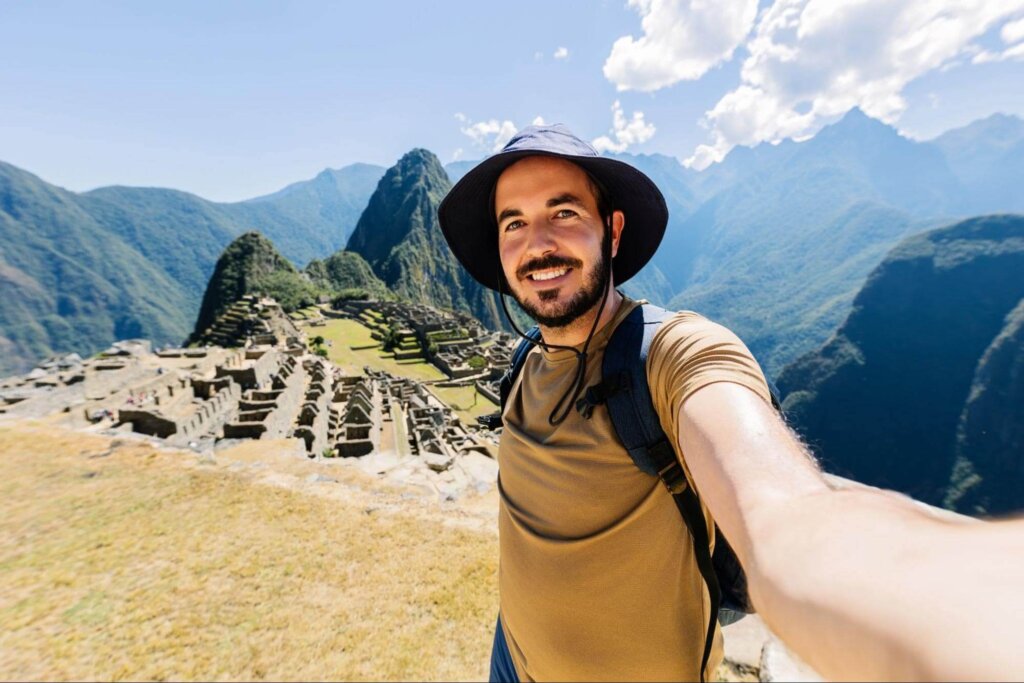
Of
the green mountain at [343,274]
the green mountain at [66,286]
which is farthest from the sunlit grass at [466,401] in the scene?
the green mountain at [66,286]

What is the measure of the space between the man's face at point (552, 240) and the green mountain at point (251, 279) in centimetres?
8880

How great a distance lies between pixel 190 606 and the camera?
16.1 feet

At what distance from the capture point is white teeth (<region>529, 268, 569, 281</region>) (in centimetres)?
193

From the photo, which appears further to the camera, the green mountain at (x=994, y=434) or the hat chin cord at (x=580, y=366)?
the green mountain at (x=994, y=434)

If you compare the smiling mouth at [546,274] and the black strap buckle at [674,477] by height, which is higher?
the smiling mouth at [546,274]

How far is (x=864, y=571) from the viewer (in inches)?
26.7

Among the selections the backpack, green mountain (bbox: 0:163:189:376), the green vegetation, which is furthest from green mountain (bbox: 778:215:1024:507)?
green mountain (bbox: 0:163:189:376)

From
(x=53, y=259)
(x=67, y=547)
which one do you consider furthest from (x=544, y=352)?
(x=53, y=259)

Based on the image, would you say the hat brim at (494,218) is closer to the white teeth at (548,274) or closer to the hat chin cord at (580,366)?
the hat chin cord at (580,366)

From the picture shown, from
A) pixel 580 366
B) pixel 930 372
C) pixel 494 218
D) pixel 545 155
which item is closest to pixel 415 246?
pixel 930 372

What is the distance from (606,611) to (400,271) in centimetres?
15530

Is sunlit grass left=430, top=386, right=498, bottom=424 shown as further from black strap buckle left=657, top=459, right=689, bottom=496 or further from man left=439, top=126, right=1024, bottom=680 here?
black strap buckle left=657, top=459, right=689, bottom=496

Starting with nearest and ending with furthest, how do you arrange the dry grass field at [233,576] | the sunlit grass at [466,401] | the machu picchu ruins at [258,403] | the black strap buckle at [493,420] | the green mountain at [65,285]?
the black strap buckle at [493,420] → the dry grass field at [233,576] → the machu picchu ruins at [258,403] → the sunlit grass at [466,401] → the green mountain at [65,285]

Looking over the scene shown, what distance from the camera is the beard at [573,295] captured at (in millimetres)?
A: 1882
